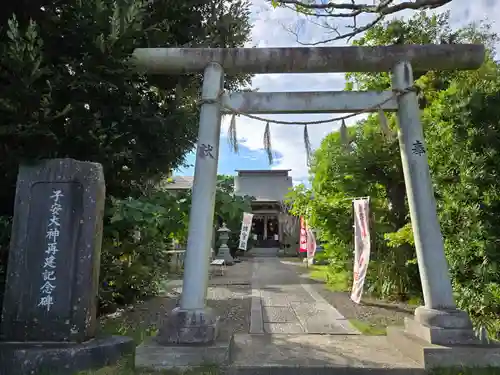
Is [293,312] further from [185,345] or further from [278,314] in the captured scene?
[185,345]

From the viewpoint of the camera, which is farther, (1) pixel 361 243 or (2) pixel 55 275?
(1) pixel 361 243

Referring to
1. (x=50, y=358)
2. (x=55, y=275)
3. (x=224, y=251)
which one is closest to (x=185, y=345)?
(x=50, y=358)

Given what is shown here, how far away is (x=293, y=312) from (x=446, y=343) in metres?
4.10

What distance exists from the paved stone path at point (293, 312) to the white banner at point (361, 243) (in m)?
0.75

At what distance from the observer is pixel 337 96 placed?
4930mm

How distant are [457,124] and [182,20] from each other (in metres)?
4.80

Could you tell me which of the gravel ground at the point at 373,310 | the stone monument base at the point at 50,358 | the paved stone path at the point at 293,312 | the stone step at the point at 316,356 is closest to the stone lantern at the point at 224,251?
the paved stone path at the point at 293,312

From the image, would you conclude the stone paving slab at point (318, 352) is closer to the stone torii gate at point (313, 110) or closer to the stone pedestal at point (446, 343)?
the stone pedestal at point (446, 343)

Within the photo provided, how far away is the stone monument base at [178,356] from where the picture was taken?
3.85m

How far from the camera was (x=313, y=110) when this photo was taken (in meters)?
4.94

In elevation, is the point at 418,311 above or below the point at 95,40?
below

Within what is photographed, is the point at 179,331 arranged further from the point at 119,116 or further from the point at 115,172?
the point at 119,116

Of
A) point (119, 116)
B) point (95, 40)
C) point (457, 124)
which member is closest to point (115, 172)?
point (119, 116)

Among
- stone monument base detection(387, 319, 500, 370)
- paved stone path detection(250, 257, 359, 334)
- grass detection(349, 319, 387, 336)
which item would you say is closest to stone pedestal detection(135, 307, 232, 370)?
stone monument base detection(387, 319, 500, 370)
